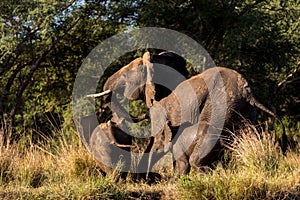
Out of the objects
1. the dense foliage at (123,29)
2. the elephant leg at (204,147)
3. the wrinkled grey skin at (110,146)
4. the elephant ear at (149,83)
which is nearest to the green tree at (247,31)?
the dense foliage at (123,29)

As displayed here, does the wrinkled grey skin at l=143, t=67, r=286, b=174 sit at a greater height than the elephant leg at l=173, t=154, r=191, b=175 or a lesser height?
greater

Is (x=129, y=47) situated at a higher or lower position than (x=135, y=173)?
higher

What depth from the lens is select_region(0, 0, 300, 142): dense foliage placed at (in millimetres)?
12531

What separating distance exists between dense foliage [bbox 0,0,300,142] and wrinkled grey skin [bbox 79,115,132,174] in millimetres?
5027

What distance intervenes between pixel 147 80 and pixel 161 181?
1.39 metres

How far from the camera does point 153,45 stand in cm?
1260

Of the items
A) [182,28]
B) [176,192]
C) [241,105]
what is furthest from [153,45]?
[176,192]

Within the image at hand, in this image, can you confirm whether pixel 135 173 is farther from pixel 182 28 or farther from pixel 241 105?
pixel 182 28

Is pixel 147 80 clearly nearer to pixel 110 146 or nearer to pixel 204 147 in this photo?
pixel 110 146

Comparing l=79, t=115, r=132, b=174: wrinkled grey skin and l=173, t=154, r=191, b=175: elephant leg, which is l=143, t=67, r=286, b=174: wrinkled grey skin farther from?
l=79, t=115, r=132, b=174: wrinkled grey skin

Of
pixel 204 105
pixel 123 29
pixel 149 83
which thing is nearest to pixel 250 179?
pixel 204 105

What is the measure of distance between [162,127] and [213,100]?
746mm

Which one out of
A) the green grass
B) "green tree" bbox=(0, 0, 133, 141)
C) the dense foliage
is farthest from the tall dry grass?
"green tree" bbox=(0, 0, 133, 141)

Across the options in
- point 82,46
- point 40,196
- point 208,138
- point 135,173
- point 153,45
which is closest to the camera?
point 40,196
